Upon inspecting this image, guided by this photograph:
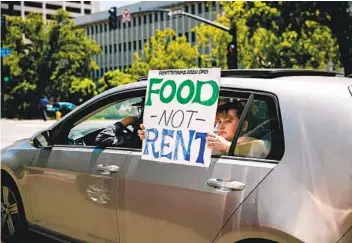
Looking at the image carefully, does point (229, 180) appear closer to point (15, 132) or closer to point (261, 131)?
point (261, 131)

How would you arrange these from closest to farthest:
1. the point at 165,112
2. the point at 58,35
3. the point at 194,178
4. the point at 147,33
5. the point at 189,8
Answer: the point at 194,178 → the point at 165,112 → the point at 58,35 → the point at 189,8 → the point at 147,33

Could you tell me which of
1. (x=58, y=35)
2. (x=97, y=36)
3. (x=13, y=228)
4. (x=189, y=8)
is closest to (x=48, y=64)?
(x=58, y=35)

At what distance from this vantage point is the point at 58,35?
51.6m

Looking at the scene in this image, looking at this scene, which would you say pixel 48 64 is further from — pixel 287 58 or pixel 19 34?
pixel 287 58

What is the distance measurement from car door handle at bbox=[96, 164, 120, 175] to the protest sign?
0.27m

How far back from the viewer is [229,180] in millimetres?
3059

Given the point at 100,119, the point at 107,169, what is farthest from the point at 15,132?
the point at 107,169

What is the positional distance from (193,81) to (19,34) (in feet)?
169

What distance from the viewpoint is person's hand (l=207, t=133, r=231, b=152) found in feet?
10.5

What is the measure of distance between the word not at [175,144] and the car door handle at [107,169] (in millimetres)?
288

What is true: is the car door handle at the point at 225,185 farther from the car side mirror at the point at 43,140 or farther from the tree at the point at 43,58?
the tree at the point at 43,58

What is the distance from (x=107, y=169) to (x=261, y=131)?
→ 1168 millimetres

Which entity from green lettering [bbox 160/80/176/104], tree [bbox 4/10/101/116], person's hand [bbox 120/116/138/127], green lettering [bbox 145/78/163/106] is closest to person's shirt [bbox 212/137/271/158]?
green lettering [bbox 160/80/176/104]

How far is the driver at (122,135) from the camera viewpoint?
385cm
